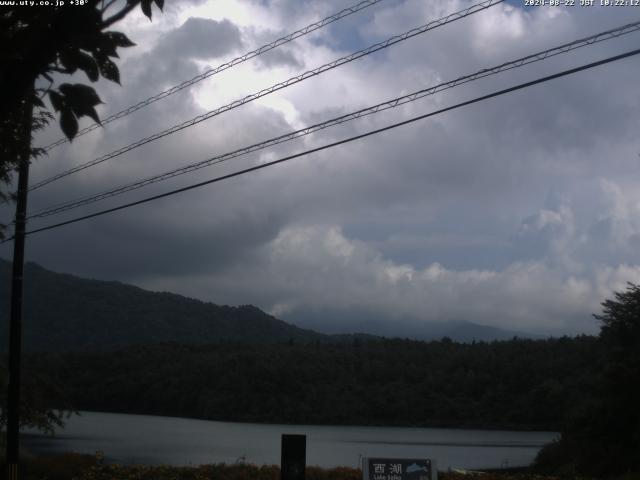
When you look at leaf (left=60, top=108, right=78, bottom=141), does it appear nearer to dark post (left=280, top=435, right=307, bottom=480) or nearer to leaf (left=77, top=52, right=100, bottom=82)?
leaf (left=77, top=52, right=100, bottom=82)

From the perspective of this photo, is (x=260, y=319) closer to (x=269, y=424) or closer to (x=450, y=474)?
(x=269, y=424)

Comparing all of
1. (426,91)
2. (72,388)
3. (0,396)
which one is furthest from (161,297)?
(426,91)

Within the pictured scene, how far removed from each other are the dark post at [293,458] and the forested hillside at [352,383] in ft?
150

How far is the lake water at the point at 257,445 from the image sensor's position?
32969 millimetres

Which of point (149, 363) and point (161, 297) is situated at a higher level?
point (161, 297)

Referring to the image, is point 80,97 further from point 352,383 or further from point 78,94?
point 352,383

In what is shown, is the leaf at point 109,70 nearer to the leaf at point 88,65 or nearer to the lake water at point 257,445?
the leaf at point 88,65

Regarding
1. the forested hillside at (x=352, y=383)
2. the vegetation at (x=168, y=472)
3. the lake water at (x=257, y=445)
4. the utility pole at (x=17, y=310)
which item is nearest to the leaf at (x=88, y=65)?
the utility pole at (x=17, y=310)

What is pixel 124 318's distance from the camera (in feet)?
533

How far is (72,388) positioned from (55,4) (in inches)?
2499

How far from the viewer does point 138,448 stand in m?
36.3

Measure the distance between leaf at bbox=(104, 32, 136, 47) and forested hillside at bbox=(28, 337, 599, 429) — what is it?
54.6m

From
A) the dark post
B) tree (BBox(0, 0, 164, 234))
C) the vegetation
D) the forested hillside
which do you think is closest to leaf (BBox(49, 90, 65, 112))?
tree (BBox(0, 0, 164, 234))

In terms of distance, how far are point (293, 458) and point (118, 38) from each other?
9.74m
